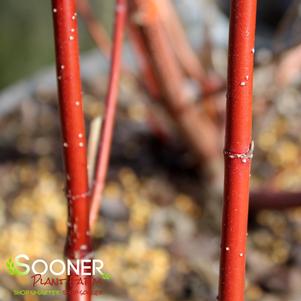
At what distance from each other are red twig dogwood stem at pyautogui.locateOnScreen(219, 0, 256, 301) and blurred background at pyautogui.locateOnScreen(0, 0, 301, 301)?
345 mm

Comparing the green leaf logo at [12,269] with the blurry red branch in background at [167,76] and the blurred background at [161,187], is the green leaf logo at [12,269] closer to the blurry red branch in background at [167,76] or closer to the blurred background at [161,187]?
the blurred background at [161,187]

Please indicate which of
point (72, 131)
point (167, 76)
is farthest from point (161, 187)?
point (72, 131)

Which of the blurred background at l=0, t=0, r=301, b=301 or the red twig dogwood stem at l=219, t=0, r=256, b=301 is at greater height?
the blurred background at l=0, t=0, r=301, b=301

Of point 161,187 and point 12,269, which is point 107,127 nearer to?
point 12,269

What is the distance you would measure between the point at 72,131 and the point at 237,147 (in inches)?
6.0

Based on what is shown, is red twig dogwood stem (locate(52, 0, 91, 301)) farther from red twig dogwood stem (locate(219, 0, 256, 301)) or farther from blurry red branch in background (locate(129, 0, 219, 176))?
blurry red branch in background (locate(129, 0, 219, 176))

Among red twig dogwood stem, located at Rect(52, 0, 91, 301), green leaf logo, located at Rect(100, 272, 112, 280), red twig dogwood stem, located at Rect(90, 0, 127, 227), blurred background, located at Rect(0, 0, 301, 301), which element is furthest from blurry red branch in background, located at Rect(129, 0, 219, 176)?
red twig dogwood stem, located at Rect(52, 0, 91, 301)

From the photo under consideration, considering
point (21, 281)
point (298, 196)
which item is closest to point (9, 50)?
point (21, 281)

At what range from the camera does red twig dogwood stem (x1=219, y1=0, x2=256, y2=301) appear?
0.48 meters

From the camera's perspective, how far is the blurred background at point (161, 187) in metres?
1.06

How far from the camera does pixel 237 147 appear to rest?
52 cm

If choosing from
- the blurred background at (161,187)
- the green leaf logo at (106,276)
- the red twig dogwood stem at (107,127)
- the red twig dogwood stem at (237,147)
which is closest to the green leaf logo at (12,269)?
the blurred background at (161,187)

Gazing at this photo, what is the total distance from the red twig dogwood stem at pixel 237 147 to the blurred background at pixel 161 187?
345 mm

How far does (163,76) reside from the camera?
1.14m
